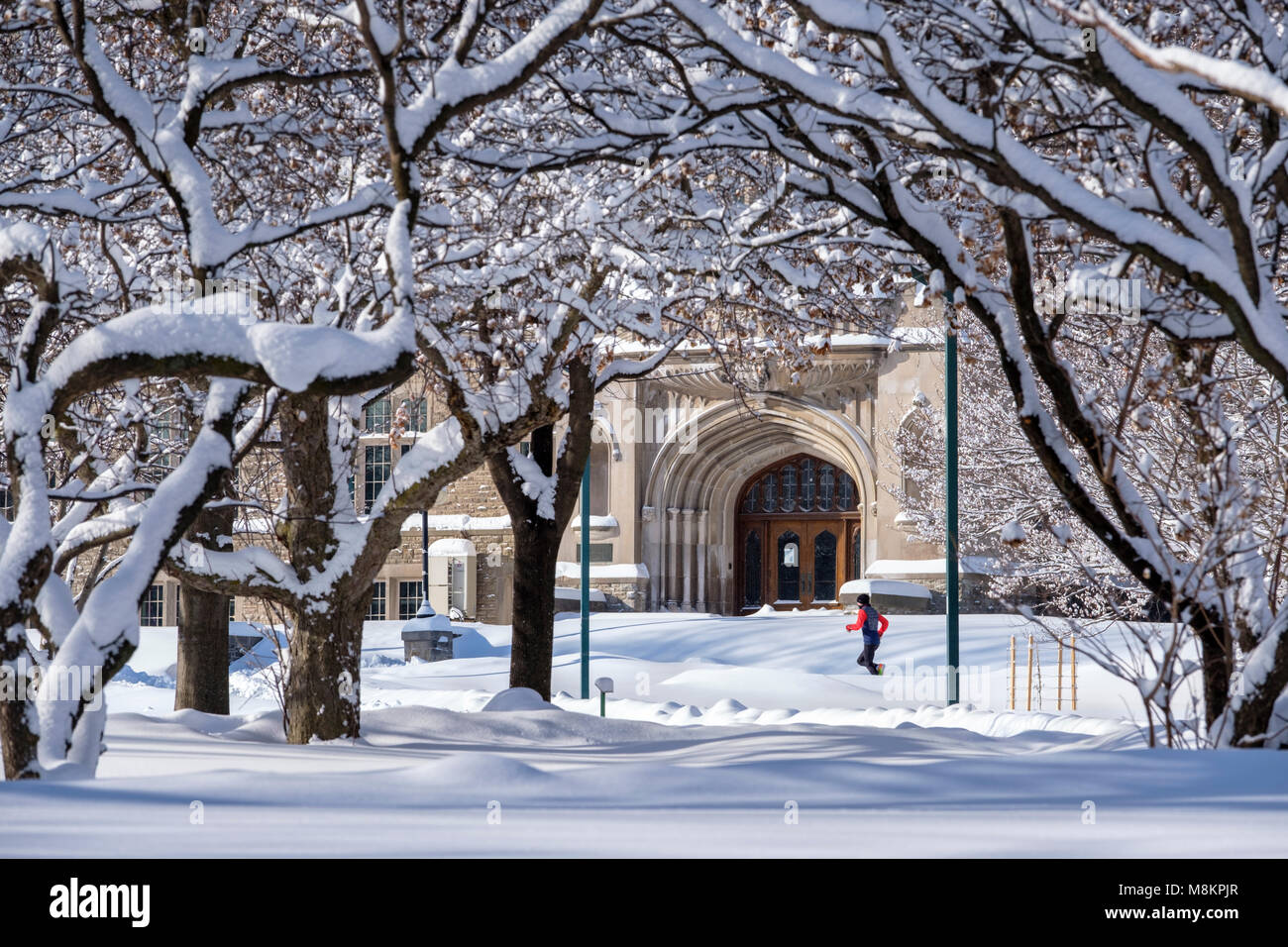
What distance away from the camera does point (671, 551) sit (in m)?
30.9

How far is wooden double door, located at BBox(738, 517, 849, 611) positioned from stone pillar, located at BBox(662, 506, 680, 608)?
6.59 ft

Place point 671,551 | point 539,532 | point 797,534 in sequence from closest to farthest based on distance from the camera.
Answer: point 539,532, point 671,551, point 797,534

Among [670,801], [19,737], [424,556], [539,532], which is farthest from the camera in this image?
[424,556]

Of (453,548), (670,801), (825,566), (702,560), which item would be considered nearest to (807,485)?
(825,566)

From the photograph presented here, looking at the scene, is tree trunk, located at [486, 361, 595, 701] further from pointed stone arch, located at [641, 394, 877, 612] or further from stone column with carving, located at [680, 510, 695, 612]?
stone column with carving, located at [680, 510, 695, 612]

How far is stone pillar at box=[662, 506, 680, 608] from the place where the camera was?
30750 millimetres

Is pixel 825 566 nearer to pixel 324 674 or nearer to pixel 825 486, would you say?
pixel 825 486

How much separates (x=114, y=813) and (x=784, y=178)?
5136 mm

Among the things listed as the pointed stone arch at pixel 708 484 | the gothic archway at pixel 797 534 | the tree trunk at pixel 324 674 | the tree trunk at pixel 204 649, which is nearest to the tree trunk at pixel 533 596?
the tree trunk at pixel 324 674

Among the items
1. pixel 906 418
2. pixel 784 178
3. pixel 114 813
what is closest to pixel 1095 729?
pixel 784 178

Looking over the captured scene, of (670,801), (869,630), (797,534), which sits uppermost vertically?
(797,534)

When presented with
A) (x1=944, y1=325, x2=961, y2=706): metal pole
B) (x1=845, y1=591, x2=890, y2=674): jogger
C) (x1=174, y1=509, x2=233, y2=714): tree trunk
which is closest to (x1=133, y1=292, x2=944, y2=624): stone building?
(x1=845, y1=591, x2=890, y2=674): jogger

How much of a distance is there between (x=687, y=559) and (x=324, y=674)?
69.9 feet

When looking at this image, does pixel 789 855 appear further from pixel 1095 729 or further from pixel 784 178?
pixel 1095 729
